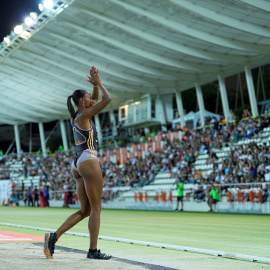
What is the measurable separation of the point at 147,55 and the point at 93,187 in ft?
91.5

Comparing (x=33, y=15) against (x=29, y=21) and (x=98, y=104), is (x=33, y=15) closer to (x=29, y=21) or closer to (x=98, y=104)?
(x=29, y=21)

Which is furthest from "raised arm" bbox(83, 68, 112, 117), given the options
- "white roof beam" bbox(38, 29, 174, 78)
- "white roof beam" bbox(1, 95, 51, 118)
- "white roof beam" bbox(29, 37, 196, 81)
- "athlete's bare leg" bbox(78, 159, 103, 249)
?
"white roof beam" bbox(1, 95, 51, 118)

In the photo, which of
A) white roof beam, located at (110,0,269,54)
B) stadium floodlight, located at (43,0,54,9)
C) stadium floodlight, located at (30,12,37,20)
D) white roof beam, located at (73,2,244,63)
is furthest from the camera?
stadium floodlight, located at (30,12,37,20)

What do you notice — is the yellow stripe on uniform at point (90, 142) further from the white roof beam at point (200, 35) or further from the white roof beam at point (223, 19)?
the white roof beam at point (200, 35)

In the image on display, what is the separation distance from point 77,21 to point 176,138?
10127 mm

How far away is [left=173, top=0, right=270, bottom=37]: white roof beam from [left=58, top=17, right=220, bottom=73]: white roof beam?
7.93 metres

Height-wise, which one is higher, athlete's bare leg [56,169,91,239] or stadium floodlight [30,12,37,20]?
stadium floodlight [30,12,37,20]

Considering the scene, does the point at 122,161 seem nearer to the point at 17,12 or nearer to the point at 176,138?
the point at 176,138

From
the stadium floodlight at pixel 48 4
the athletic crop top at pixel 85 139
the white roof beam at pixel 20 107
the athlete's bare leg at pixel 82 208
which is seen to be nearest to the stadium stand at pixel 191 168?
the white roof beam at pixel 20 107

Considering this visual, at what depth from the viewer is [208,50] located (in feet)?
107

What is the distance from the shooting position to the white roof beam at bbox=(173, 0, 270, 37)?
25.8 meters

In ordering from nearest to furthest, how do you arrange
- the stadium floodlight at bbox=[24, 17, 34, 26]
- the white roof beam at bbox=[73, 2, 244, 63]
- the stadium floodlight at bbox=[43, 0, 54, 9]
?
1. the white roof beam at bbox=[73, 2, 244, 63]
2. the stadium floodlight at bbox=[43, 0, 54, 9]
3. the stadium floodlight at bbox=[24, 17, 34, 26]

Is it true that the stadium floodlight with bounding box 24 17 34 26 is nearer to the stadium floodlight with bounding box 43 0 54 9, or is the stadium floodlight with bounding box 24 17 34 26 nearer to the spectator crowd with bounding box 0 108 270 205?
the stadium floodlight with bounding box 43 0 54 9

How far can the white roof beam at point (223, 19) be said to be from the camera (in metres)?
25.8
